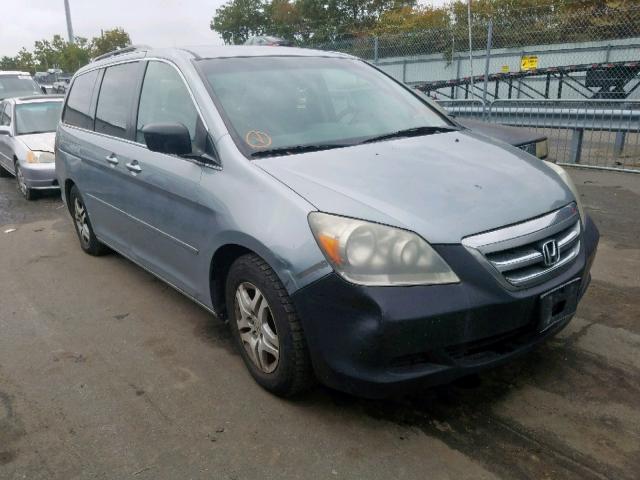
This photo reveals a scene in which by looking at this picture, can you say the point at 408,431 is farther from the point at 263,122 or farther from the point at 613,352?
the point at 263,122

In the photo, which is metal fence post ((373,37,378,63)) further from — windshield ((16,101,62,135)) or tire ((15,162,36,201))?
tire ((15,162,36,201))

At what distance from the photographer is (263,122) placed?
3129 millimetres

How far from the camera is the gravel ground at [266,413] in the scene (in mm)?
2363

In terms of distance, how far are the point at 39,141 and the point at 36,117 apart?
3.02 ft

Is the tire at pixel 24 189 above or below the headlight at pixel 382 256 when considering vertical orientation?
below

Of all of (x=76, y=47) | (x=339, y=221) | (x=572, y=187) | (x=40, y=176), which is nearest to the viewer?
(x=339, y=221)

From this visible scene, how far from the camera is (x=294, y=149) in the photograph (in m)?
2.98

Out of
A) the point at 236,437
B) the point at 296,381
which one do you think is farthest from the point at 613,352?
the point at 236,437

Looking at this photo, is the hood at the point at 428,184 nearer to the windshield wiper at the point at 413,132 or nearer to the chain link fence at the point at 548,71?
the windshield wiper at the point at 413,132

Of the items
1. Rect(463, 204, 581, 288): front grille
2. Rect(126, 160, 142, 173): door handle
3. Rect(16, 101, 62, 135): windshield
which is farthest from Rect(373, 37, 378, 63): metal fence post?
Rect(463, 204, 581, 288): front grille

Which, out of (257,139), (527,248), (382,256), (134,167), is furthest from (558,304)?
(134,167)

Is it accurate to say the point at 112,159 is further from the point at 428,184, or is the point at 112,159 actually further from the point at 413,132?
the point at 428,184

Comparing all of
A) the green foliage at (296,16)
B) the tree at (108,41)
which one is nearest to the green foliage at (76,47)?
the tree at (108,41)

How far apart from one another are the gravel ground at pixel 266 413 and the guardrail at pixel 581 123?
5236 millimetres
